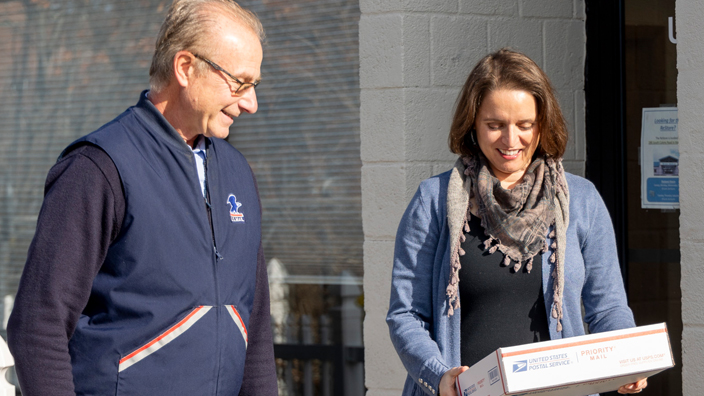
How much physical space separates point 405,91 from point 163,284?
1.82 meters

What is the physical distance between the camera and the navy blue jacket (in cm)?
154

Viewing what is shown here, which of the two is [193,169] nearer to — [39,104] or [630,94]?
[630,94]

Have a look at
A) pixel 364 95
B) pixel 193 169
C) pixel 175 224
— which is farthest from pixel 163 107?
pixel 364 95

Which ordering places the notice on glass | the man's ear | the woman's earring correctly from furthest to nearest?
1. the notice on glass
2. the woman's earring
3. the man's ear

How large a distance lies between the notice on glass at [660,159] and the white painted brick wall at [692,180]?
63cm

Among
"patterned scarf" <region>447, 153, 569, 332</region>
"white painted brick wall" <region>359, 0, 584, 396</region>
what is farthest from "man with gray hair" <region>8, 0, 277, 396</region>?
"white painted brick wall" <region>359, 0, 584, 396</region>

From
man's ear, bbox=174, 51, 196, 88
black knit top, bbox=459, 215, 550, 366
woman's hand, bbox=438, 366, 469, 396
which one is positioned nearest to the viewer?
man's ear, bbox=174, 51, 196, 88

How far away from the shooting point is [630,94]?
3.30 meters

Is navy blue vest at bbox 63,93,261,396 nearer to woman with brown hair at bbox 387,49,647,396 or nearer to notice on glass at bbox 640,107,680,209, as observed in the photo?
woman with brown hair at bbox 387,49,647,396

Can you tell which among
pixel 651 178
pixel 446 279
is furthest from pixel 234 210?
pixel 651 178

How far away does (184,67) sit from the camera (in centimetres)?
169

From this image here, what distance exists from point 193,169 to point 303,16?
7.74 ft

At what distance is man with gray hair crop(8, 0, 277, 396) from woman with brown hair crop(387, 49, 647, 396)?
1.68 feet

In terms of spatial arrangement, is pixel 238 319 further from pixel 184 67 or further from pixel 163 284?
pixel 184 67
